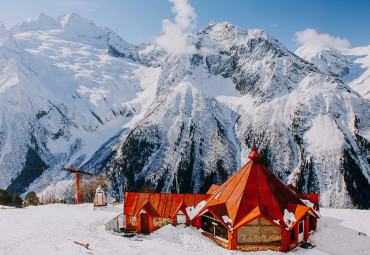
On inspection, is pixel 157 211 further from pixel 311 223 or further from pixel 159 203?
pixel 311 223

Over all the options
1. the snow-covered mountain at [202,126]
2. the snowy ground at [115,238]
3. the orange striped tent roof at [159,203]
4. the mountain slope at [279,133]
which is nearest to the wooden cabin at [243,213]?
the orange striped tent roof at [159,203]

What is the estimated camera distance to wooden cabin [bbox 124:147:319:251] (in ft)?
98.5

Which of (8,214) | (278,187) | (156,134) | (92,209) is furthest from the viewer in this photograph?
(156,134)

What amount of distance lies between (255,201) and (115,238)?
17729 millimetres

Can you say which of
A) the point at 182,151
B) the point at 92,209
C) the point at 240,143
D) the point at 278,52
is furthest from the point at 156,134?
the point at 278,52

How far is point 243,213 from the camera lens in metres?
30.9

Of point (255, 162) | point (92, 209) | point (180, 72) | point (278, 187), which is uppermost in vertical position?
point (180, 72)

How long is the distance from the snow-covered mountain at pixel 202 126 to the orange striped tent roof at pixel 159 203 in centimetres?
6828

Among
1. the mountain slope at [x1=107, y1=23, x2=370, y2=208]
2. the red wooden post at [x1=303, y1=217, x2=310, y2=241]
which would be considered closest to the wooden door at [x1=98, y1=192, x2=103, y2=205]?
the red wooden post at [x1=303, y1=217, x2=310, y2=241]

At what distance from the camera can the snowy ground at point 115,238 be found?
27609 mm

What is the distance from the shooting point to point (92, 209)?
4697 centimetres

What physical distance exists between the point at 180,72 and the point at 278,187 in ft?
505

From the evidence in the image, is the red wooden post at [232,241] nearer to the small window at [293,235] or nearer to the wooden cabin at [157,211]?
the wooden cabin at [157,211]

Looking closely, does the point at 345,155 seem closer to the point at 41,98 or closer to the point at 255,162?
the point at 255,162
